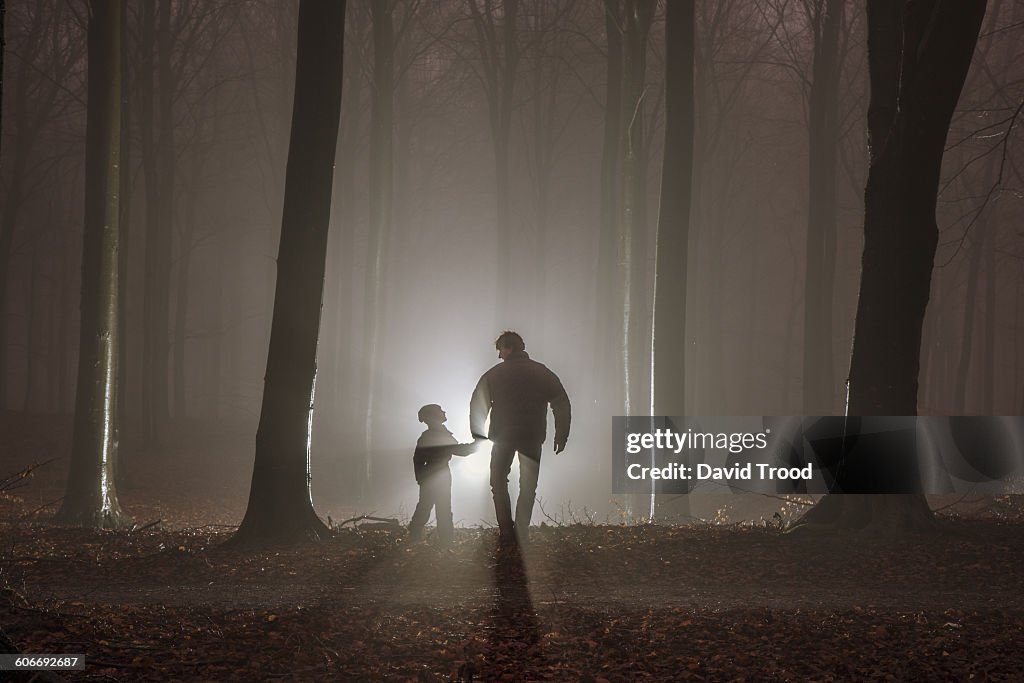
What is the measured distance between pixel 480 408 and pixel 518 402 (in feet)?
1.30

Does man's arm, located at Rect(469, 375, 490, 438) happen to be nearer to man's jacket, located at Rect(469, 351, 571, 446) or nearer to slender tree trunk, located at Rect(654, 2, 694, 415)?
man's jacket, located at Rect(469, 351, 571, 446)

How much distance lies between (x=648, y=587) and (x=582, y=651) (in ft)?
6.06

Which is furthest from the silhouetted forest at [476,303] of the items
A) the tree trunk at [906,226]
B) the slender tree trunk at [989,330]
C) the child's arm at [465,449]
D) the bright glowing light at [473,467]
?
the child's arm at [465,449]

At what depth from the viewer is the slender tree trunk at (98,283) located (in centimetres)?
1325

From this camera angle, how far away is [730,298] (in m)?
47.2

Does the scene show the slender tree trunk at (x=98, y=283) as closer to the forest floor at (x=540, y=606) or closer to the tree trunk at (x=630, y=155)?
the forest floor at (x=540, y=606)

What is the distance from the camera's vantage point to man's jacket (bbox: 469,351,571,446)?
28.2 ft

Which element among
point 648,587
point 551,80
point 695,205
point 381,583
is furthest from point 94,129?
point 695,205

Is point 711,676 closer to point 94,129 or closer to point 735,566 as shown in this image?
point 735,566

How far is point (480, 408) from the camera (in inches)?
345

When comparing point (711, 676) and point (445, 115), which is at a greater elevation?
point (445, 115)

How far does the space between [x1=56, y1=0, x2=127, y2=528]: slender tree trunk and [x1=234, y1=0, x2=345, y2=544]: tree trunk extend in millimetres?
4553

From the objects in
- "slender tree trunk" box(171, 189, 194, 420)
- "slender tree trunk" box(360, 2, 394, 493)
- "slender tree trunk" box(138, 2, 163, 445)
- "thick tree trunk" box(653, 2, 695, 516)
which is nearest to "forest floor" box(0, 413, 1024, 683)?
"thick tree trunk" box(653, 2, 695, 516)

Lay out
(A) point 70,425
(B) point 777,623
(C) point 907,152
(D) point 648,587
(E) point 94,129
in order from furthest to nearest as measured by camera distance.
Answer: (A) point 70,425 < (E) point 94,129 < (C) point 907,152 < (D) point 648,587 < (B) point 777,623
